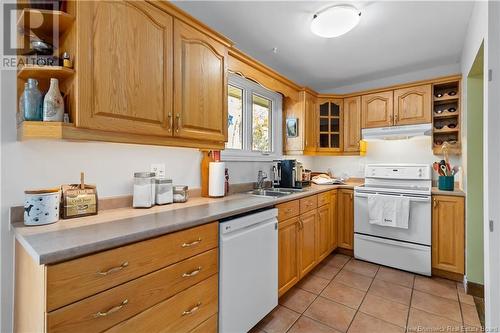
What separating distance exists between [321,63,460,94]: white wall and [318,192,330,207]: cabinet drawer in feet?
6.17

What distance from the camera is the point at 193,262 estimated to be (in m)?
1.24

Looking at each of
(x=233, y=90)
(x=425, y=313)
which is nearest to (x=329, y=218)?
(x=425, y=313)

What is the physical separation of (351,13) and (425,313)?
243 cm

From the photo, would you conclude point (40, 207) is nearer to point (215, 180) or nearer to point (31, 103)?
point (31, 103)

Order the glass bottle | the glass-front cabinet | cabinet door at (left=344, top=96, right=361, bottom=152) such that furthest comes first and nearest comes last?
the glass-front cabinet, cabinet door at (left=344, top=96, right=361, bottom=152), the glass bottle

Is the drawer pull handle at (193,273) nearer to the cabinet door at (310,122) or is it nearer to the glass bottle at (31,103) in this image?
the glass bottle at (31,103)

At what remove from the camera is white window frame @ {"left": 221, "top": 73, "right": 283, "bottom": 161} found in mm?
2500

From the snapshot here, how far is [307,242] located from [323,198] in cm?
61

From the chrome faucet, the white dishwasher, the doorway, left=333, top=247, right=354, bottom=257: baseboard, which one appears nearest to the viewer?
the white dishwasher

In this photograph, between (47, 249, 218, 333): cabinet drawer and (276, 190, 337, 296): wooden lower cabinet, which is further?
(276, 190, 337, 296): wooden lower cabinet

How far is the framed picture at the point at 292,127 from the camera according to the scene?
319 centimetres

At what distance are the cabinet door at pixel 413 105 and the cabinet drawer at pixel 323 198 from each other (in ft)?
4.41

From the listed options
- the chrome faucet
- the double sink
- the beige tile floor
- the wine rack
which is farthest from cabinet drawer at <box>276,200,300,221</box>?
the wine rack

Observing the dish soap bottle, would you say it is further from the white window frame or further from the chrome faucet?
the chrome faucet
